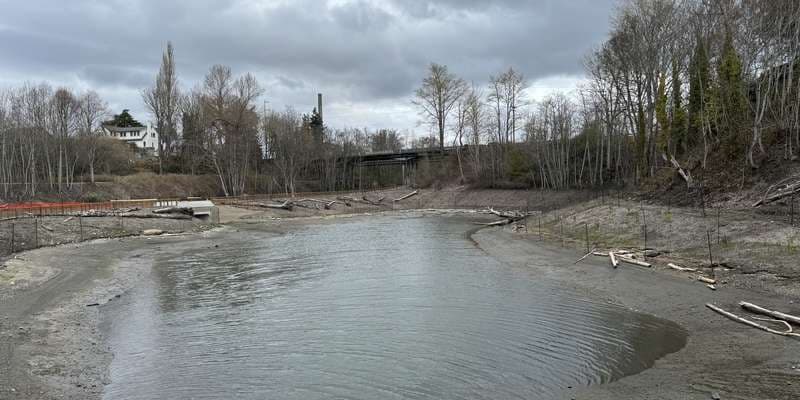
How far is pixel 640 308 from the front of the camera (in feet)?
53.3

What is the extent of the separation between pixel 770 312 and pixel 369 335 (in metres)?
10.2

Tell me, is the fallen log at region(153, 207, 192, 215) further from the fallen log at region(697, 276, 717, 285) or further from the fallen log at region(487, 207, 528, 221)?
the fallen log at region(697, 276, 717, 285)

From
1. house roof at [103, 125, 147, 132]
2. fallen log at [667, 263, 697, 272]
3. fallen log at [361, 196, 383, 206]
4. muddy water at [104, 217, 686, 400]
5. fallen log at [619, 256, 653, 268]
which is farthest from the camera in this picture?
house roof at [103, 125, 147, 132]

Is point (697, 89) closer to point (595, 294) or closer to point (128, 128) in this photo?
point (595, 294)

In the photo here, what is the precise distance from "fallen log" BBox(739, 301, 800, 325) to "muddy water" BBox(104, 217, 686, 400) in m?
2.11

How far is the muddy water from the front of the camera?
10.8 meters

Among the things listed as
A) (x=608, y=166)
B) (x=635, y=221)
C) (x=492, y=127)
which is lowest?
(x=635, y=221)

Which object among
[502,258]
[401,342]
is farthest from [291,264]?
[401,342]

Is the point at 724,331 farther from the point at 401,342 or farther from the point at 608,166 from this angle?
the point at 608,166

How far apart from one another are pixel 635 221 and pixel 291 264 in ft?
62.7

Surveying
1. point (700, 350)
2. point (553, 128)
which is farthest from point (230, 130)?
point (700, 350)

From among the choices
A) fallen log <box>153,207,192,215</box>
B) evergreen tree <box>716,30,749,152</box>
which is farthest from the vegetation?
fallen log <box>153,207,192,215</box>

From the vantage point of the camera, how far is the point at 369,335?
561 inches

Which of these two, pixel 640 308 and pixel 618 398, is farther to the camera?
pixel 640 308
